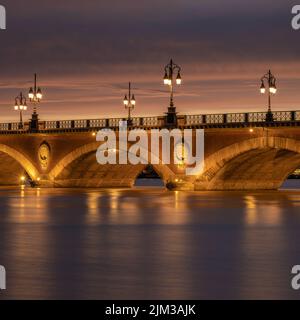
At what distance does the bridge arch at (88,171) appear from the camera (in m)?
66.0

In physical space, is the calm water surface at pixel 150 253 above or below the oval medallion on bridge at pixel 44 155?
below

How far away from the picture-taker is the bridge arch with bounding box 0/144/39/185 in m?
70.0

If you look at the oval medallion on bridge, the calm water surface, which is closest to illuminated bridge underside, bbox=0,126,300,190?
the oval medallion on bridge

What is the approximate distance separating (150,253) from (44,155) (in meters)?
46.6

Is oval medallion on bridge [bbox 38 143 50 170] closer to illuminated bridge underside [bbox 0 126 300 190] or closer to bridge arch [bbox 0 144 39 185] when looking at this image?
illuminated bridge underside [bbox 0 126 300 190]

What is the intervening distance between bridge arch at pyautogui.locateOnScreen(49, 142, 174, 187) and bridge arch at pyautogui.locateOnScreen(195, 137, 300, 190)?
8.66 metres

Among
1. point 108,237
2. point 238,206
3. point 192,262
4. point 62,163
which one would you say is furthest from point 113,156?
point 192,262

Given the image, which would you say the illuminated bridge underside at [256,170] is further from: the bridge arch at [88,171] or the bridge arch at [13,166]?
the bridge arch at [13,166]

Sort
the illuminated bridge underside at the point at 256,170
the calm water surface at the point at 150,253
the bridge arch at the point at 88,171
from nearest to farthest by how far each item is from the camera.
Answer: the calm water surface at the point at 150,253, the illuminated bridge underside at the point at 256,170, the bridge arch at the point at 88,171

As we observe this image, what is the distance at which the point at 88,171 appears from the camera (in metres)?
70.0

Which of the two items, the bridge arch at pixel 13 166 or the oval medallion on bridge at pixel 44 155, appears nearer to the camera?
the oval medallion on bridge at pixel 44 155

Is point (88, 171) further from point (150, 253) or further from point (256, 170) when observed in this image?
point (150, 253)

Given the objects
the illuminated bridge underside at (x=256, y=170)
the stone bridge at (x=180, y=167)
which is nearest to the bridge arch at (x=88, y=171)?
the stone bridge at (x=180, y=167)

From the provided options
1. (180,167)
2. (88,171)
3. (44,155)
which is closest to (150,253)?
(180,167)
